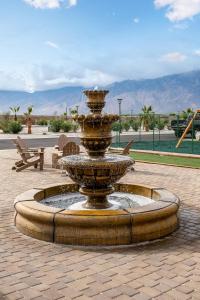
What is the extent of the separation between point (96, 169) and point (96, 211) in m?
0.73

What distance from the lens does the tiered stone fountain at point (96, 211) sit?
5.74 m

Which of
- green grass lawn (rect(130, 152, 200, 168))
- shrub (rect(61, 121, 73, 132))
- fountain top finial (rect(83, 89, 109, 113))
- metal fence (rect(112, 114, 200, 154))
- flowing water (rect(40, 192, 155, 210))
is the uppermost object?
fountain top finial (rect(83, 89, 109, 113))

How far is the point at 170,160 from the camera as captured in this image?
55.1 ft

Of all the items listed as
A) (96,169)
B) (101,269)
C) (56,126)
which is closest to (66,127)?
(56,126)

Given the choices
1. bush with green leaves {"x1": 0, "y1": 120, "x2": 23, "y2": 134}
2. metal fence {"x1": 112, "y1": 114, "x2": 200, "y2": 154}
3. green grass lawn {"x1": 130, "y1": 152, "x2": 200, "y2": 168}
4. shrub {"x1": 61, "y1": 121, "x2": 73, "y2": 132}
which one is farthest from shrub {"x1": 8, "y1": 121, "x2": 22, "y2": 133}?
green grass lawn {"x1": 130, "y1": 152, "x2": 200, "y2": 168}

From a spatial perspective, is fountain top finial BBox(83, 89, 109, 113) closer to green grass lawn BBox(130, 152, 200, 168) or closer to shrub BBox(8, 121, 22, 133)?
green grass lawn BBox(130, 152, 200, 168)

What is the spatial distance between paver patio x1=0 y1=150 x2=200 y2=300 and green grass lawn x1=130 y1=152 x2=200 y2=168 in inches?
336

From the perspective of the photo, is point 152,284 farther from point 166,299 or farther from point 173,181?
point 173,181

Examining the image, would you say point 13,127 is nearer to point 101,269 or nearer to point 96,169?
point 96,169

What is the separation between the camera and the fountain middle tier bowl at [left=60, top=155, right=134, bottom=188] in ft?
20.7

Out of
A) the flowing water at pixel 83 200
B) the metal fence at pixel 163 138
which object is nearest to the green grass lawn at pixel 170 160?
the metal fence at pixel 163 138

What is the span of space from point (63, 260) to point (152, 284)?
4.36ft

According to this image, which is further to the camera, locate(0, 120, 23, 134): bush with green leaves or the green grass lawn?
locate(0, 120, 23, 134): bush with green leaves

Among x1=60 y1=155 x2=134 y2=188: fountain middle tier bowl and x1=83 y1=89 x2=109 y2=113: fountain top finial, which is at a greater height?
x1=83 y1=89 x2=109 y2=113: fountain top finial
